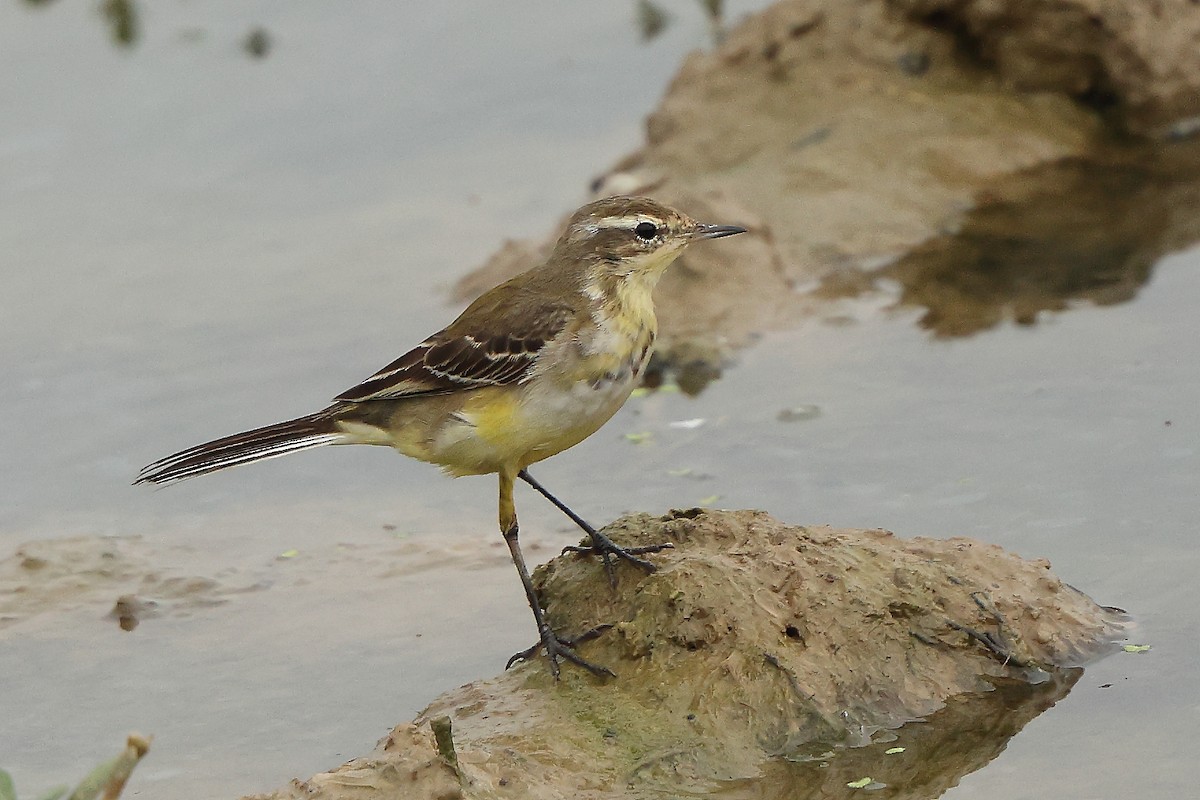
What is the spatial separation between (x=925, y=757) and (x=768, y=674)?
2.12 feet

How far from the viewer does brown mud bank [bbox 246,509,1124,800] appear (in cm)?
659

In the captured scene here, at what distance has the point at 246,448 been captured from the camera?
777 centimetres

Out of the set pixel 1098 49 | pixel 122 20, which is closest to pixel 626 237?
pixel 1098 49

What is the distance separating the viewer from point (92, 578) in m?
9.59

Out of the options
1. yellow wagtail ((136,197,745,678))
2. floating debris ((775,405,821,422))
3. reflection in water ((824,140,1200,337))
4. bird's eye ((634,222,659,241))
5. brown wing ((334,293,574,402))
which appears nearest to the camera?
yellow wagtail ((136,197,745,678))

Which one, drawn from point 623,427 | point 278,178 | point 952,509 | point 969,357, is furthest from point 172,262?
point 952,509

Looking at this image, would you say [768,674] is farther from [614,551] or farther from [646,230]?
[646,230]

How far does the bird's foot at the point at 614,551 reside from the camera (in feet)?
23.7

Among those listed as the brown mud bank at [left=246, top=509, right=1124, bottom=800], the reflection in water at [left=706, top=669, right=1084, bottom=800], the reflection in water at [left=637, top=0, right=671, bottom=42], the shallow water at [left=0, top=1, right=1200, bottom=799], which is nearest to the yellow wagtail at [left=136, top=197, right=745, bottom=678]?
the brown mud bank at [left=246, top=509, right=1124, bottom=800]

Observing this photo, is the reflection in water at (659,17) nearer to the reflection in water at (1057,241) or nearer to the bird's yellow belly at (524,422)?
the reflection in water at (1057,241)

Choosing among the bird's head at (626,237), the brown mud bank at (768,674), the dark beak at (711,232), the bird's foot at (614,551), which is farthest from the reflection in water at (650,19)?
the bird's foot at (614,551)

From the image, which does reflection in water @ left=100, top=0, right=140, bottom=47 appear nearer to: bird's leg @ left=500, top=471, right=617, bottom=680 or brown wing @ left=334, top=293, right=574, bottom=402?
brown wing @ left=334, top=293, right=574, bottom=402

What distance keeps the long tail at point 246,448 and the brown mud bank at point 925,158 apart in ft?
12.8

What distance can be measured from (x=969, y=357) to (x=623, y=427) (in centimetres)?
208
